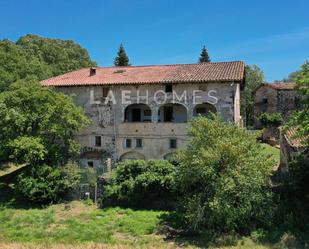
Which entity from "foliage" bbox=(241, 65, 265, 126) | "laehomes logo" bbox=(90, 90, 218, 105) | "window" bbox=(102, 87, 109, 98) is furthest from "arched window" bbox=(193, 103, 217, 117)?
"foliage" bbox=(241, 65, 265, 126)

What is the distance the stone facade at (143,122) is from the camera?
92.6ft

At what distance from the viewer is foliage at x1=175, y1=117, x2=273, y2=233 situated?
17859mm

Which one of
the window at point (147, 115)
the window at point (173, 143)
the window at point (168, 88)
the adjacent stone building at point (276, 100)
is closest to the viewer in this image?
the window at point (173, 143)

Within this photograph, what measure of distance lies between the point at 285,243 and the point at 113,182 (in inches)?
460

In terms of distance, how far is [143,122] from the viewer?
2980 cm

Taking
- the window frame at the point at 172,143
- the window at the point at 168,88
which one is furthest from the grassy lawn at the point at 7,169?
the window at the point at 168,88

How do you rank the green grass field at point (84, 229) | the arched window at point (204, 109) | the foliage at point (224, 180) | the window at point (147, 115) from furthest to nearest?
the window at point (147, 115) < the arched window at point (204, 109) < the foliage at point (224, 180) < the green grass field at point (84, 229)

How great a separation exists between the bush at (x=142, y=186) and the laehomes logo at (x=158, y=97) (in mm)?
7046

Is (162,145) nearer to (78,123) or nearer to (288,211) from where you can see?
(78,123)

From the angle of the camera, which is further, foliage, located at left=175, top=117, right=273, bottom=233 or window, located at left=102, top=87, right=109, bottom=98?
window, located at left=102, top=87, right=109, bottom=98

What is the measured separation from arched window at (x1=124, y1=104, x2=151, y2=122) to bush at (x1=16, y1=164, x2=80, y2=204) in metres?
9.08

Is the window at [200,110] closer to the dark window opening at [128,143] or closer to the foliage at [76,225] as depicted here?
the dark window opening at [128,143]

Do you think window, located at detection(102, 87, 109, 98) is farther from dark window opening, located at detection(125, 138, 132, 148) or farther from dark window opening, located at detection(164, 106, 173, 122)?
dark window opening, located at detection(164, 106, 173, 122)

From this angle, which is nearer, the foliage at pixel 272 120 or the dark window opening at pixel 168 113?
the dark window opening at pixel 168 113
